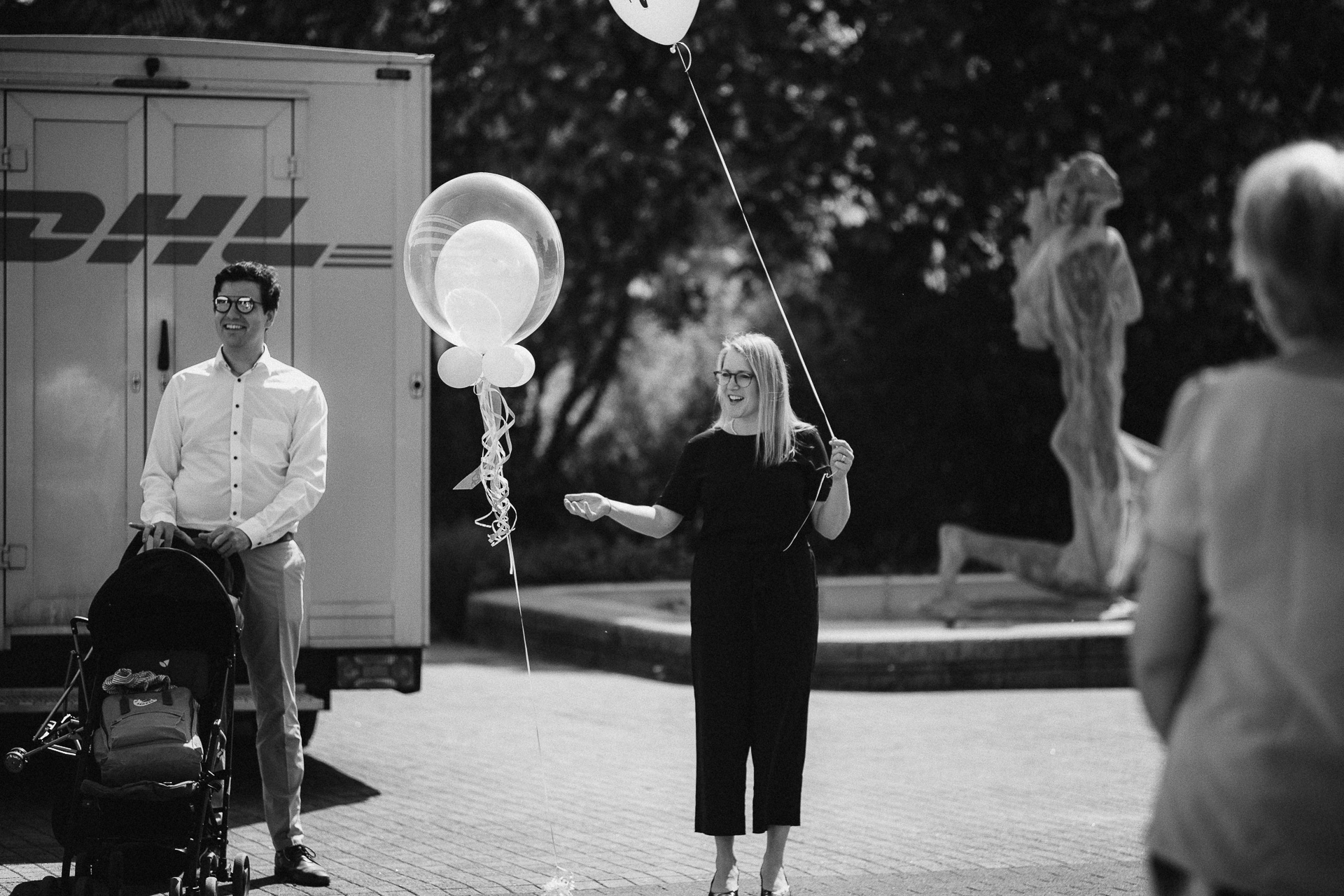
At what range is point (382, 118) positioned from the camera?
25.1ft

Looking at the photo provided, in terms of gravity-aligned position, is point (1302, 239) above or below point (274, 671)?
above

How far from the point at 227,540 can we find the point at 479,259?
4.17 feet

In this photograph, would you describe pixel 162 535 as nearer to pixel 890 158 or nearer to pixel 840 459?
pixel 840 459

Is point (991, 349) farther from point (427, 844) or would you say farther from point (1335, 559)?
point (1335, 559)

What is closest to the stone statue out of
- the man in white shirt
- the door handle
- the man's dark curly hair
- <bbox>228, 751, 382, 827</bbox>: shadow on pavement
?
<bbox>228, 751, 382, 827</bbox>: shadow on pavement

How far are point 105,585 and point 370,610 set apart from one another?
2380 mm

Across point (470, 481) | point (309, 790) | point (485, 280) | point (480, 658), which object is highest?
point (485, 280)

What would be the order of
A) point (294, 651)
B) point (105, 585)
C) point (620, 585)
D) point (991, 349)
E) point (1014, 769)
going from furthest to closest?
1. point (991, 349)
2. point (620, 585)
3. point (1014, 769)
4. point (294, 651)
5. point (105, 585)

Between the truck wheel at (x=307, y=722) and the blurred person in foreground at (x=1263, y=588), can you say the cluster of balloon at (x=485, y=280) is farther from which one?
the blurred person in foreground at (x=1263, y=588)

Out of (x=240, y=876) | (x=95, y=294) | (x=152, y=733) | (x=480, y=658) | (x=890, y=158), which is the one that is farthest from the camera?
(x=890, y=158)

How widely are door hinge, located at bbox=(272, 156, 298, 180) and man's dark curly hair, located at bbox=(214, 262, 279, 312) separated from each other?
1637 millimetres

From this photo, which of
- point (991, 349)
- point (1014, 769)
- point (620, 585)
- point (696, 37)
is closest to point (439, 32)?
point (696, 37)

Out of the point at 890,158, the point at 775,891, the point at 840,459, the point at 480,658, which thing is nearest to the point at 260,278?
the point at 840,459

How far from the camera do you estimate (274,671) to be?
597 cm
